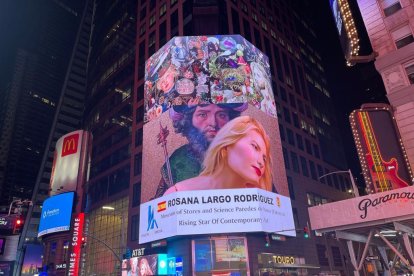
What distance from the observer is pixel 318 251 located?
54.0 m

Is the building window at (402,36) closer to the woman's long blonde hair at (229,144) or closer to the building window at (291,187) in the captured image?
the woman's long blonde hair at (229,144)

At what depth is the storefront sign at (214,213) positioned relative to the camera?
3850 cm

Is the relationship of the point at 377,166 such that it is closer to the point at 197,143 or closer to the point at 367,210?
the point at 367,210

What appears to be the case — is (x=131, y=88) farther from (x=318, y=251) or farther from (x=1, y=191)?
(x=1, y=191)

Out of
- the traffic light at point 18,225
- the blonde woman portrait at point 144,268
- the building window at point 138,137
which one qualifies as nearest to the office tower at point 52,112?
the building window at point 138,137

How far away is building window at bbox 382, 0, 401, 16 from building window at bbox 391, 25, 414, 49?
1.63 m

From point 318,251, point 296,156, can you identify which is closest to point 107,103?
point 296,156

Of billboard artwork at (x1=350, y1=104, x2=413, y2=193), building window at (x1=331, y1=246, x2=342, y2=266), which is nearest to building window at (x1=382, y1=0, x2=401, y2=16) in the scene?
billboard artwork at (x1=350, y1=104, x2=413, y2=193)

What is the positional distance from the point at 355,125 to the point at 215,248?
21.5 meters

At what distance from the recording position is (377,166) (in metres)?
23.5

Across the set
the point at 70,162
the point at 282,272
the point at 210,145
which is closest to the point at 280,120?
the point at 210,145

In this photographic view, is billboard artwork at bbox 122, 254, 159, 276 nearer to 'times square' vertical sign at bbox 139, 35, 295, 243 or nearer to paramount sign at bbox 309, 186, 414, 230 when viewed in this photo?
'times square' vertical sign at bbox 139, 35, 295, 243

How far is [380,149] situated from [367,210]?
626 centimetres

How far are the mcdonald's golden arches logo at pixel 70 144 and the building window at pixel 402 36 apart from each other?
55.2 meters
